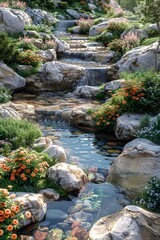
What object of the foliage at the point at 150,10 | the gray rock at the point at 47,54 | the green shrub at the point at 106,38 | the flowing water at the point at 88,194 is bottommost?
the flowing water at the point at 88,194

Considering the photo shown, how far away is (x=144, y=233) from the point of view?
543cm

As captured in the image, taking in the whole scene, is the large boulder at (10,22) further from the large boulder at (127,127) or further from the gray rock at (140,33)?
the large boulder at (127,127)

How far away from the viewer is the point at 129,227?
541cm

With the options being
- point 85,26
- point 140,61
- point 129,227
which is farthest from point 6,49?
point 85,26

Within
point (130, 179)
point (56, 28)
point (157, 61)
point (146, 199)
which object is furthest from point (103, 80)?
point (56, 28)

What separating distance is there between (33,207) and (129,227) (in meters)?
1.84

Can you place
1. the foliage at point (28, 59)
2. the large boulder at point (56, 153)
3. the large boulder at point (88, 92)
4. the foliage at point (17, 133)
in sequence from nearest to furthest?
the large boulder at point (56, 153), the foliage at point (17, 133), the large boulder at point (88, 92), the foliage at point (28, 59)

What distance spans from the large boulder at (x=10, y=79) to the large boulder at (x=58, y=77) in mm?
915

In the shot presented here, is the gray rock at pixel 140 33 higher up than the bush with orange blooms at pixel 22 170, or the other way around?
the gray rock at pixel 140 33

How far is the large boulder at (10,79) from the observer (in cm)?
1531

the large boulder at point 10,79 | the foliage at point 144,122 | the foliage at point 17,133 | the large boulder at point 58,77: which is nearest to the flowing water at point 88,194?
the foliage at point 144,122

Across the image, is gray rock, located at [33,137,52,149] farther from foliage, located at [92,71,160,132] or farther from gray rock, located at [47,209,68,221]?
gray rock, located at [47,209,68,221]

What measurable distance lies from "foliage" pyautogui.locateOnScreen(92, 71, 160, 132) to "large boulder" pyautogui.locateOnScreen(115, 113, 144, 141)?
13.4 inches

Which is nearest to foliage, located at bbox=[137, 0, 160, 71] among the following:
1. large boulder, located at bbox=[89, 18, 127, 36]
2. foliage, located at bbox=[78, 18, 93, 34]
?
large boulder, located at bbox=[89, 18, 127, 36]
